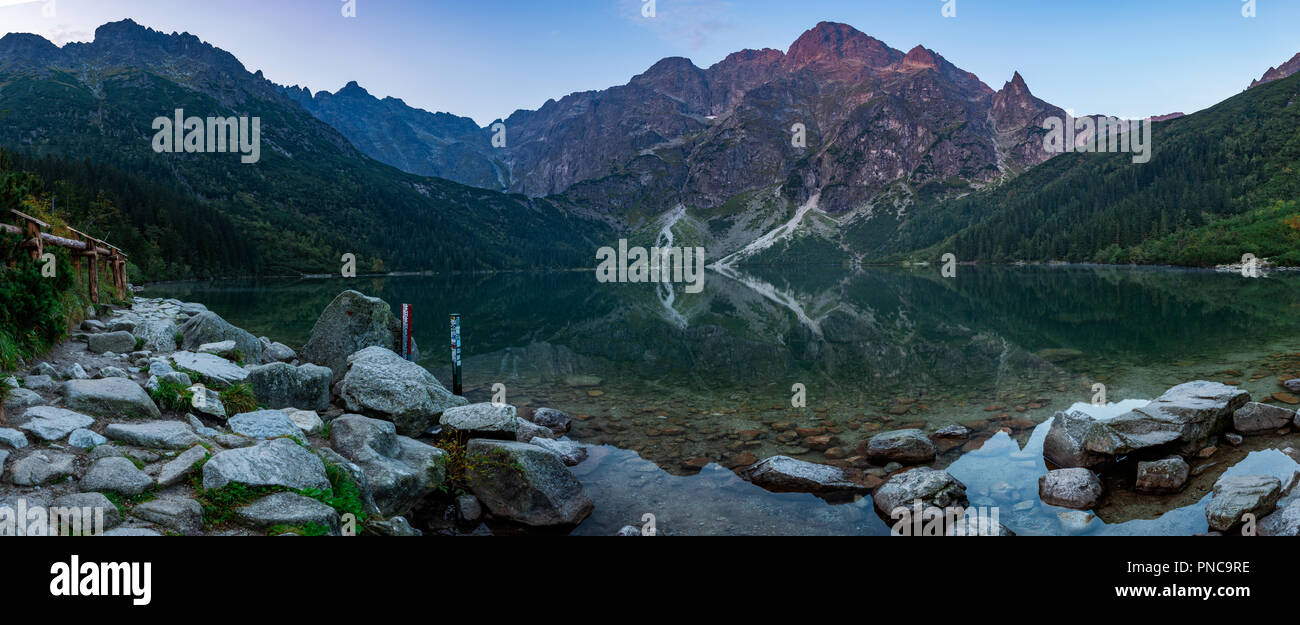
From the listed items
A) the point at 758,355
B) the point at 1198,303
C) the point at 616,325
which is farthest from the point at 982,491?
the point at 1198,303

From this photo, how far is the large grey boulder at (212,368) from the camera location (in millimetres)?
13462

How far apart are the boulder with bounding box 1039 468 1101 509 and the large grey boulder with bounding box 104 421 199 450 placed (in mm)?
15925

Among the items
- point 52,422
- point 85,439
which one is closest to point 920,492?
point 85,439

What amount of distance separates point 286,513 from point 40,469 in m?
2.93

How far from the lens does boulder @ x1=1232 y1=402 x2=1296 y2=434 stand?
45.5 ft

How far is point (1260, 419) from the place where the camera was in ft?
45.9

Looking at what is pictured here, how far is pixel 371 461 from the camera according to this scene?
10.9 m

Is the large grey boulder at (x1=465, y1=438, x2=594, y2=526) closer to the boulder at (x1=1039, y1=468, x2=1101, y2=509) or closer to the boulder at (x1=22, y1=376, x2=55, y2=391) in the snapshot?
the boulder at (x1=22, y1=376, x2=55, y2=391)

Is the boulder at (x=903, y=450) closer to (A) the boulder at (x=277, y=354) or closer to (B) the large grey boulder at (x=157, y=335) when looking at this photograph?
(B) the large grey boulder at (x=157, y=335)

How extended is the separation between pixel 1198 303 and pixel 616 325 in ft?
167

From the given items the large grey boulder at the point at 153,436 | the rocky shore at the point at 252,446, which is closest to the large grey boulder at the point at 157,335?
the rocky shore at the point at 252,446

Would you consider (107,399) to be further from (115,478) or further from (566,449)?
(566,449)

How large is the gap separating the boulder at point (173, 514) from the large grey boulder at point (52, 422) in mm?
2753

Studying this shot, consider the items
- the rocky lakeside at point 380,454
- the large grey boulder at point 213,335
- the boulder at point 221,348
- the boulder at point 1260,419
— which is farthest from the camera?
the large grey boulder at point 213,335
